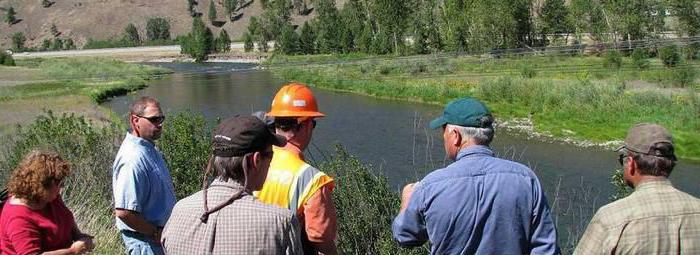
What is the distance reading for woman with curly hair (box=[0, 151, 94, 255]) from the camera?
4.02 metres

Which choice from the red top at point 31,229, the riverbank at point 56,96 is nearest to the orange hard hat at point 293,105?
the red top at point 31,229

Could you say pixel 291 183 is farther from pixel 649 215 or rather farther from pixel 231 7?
pixel 231 7

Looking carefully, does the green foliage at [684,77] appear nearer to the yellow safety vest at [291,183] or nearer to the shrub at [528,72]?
the shrub at [528,72]

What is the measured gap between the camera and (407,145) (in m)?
23.6

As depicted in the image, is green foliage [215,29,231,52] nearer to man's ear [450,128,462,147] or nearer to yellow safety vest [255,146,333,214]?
yellow safety vest [255,146,333,214]

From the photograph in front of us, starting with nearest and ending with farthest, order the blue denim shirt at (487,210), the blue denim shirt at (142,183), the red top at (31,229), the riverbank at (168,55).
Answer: the blue denim shirt at (487,210)
the red top at (31,229)
the blue denim shirt at (142,183)
the riverbank at (168,55)

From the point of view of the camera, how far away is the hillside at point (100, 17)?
162625mm

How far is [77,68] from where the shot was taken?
72.5 metres

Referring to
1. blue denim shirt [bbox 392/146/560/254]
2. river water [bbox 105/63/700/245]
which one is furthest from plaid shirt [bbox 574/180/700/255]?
river water [bbox 105/63/700/245]

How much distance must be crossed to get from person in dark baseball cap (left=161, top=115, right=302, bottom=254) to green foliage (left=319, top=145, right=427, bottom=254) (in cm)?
358

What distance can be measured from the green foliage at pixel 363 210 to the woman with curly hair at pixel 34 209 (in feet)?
10.1

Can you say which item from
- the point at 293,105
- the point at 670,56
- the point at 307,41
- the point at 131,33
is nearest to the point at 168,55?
the point at 307,41

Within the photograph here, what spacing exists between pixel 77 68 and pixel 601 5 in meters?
49.7

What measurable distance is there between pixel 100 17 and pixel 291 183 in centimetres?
17727
